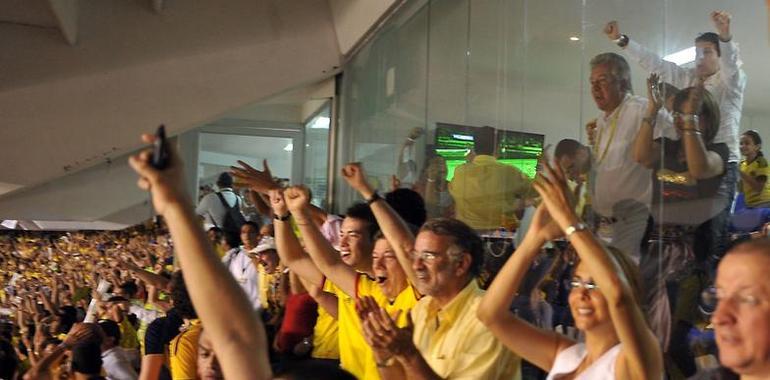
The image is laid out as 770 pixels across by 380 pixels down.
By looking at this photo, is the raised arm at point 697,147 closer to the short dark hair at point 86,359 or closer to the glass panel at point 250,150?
the short dark hair at point 86,359

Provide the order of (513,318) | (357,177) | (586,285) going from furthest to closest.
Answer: (357,177)
(513,318)
(586,285)

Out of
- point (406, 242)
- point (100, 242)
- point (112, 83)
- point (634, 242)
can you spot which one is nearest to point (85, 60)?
point (112, 83)

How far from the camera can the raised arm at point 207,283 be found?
1.06m

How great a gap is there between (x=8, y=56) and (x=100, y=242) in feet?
27.9

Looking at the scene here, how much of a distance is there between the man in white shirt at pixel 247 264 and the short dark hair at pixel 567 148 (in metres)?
1.62

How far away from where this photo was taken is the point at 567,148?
8.61 feet

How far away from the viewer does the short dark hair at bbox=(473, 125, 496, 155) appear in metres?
3.33

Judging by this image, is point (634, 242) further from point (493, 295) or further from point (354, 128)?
point (354, 128)

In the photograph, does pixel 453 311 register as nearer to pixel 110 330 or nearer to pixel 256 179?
pixel 256 179

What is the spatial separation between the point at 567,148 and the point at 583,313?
4.12 feet

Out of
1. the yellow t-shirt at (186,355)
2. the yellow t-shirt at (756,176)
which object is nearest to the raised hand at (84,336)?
the yellow t-shirt at (186,355)

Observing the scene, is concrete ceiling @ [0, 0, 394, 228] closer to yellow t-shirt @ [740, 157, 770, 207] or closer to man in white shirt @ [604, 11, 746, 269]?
man in white shirt @ [604, 11, 746, 269]

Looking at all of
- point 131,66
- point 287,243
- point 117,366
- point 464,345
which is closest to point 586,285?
point 464,345

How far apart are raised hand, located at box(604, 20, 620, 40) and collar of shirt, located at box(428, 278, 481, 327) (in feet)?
3.54
